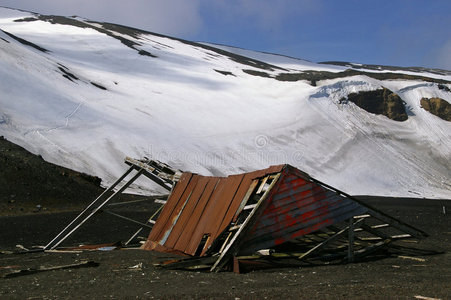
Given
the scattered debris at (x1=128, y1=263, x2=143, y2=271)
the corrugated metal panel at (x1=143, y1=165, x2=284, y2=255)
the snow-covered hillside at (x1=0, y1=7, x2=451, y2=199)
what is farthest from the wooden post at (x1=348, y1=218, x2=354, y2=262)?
the snow-covered hillside at (x1=0, y1=7, x2=451, y2=199)

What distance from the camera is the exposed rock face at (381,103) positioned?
215ft

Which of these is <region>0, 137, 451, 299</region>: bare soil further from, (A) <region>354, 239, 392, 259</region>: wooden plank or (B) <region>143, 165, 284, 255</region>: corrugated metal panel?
(B) <region>143, 165, 284, 255</region>: corrugated metal panel

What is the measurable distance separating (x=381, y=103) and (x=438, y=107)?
7.91 m

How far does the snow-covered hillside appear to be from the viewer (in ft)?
141

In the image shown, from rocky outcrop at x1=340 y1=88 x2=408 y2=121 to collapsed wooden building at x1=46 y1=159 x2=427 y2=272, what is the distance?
53524mm

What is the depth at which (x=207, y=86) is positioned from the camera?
72.9 metres

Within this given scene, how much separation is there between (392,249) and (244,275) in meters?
5.89

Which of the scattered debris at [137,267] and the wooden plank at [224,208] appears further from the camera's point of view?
the wooden plank at [224,208]

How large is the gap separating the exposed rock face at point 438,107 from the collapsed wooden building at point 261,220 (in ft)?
190

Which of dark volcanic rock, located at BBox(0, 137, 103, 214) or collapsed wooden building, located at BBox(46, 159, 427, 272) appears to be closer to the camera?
collapsed wooden building, located at BBox(46, 159, 427, 272)

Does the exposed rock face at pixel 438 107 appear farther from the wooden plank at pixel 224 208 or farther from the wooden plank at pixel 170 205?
the wooden plank at pixel 224 208

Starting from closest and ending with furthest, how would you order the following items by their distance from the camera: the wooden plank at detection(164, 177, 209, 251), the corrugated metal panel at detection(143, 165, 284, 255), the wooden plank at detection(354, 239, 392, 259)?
1. the corrugated metal panel at detection(143, 165, 284, 255)
2. the wooden plank at detection(354, 239, 392, 259)
3. the wooden plank at detection(164, 177, 209, 251)

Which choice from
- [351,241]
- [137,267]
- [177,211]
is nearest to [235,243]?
[137,267]

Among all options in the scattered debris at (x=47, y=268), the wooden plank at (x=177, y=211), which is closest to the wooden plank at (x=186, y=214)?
the wooden plank at (x=177, y=211)
